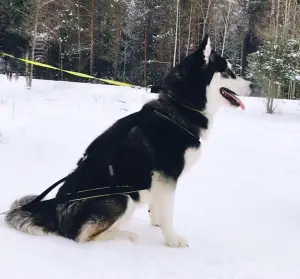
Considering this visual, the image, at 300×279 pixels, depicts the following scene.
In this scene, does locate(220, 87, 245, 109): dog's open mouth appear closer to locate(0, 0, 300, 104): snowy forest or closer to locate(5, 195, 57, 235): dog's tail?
locate(5, 195, 57, 235): dog's tail

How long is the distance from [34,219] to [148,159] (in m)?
0.89

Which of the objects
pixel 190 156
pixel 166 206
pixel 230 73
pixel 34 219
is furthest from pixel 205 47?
pixel 34 219

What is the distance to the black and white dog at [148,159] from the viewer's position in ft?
8.50

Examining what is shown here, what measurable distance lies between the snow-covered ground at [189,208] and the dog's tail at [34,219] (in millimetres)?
68

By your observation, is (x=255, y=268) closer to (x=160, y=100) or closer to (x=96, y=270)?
(x=96, y=270)

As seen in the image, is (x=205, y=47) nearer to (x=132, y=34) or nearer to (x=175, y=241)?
(x=175, y=241)

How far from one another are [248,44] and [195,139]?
31112mm

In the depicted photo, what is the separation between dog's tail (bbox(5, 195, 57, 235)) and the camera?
256 cm

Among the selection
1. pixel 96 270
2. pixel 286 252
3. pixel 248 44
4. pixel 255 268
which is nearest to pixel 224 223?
pixel 286 252

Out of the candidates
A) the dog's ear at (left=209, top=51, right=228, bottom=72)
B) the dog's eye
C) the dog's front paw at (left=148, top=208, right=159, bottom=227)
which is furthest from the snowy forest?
the dog's front paw at (left=148, top=208, right=159, bottom=227)

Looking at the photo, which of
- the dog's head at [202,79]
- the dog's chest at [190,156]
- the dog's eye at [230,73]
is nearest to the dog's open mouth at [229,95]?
the dog's head at [202,79]

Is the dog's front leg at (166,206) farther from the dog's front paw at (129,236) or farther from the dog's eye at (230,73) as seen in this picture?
the dog's eye at (230,73)

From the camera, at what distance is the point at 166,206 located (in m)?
2.81

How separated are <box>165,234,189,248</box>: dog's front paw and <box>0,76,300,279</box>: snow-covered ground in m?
0.07
